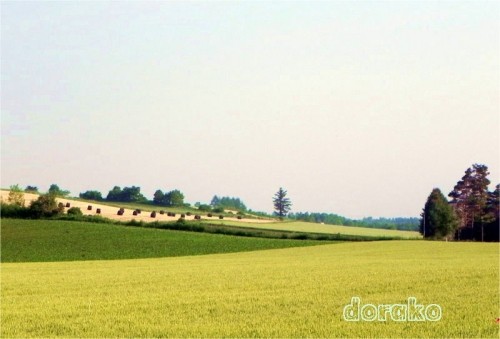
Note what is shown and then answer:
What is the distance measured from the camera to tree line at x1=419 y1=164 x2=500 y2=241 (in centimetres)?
9862

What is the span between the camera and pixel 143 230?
249 ft

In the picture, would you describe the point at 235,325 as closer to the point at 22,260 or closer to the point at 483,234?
the point at 22,260

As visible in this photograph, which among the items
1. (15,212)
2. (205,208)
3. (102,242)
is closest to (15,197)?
(15,212)

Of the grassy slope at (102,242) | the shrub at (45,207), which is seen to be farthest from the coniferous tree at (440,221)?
the shrub at (45,207)

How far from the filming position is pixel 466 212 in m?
104

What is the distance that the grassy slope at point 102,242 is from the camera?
195ft

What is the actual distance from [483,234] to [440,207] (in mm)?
7931

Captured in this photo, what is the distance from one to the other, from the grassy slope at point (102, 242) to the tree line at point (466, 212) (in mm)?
36877

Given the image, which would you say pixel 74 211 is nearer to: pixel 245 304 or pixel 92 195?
pixel 92 195

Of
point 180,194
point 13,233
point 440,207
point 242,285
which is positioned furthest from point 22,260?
point 180,194

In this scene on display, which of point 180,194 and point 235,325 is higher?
point 180,194

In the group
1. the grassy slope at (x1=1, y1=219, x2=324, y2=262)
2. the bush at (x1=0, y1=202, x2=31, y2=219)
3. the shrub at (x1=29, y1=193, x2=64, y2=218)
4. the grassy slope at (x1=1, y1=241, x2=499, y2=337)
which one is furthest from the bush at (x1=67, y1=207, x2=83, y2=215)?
the grassy slope at (x1=1, y1=241, x2=499, y2=337)

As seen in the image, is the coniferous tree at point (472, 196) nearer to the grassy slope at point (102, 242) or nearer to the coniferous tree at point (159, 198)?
the grassy slope at point (102, 242)

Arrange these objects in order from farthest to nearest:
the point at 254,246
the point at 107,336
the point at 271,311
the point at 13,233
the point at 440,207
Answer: the point at 440,207
the point at 13,233
the point at 254,246
the point at 271,311
the point at 107,336
